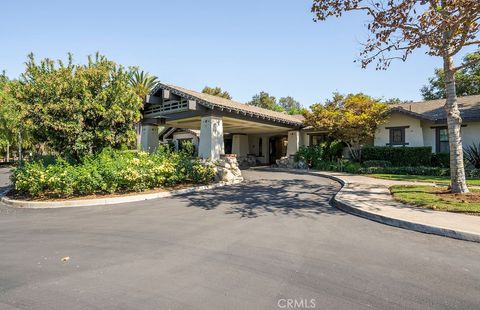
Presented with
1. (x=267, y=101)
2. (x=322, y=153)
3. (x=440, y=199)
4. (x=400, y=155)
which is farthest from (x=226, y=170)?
(x=267, y=101)

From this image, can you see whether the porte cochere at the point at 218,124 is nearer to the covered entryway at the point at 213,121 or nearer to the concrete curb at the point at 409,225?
the covered entryway at the point at 213,121

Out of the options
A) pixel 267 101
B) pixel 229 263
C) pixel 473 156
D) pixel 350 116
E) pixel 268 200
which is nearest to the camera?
pixel 229 263

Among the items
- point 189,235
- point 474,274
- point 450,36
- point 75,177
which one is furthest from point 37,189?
point 450,36

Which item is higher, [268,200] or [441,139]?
[441,139]

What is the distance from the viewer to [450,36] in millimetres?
8289

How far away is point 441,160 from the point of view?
16.1 meters

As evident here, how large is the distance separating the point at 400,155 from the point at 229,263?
16.5 meters

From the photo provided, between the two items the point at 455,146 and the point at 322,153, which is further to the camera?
the point at 322,153

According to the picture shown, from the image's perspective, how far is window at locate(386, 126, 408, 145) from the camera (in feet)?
60.7

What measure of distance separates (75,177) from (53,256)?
5269mm

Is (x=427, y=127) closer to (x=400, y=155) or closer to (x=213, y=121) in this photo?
(x=400, y=155)

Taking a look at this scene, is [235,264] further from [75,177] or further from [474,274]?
[75,177]

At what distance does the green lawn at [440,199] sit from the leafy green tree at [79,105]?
10.4 m

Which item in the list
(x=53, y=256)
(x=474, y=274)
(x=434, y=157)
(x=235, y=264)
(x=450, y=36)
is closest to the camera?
(x=474, y=274)
